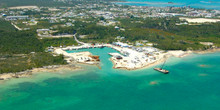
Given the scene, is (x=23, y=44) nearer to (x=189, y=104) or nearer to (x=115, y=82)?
(x=115, y=82)

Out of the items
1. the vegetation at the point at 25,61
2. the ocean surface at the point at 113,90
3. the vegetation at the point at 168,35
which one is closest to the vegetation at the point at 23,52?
the vegetation at the point at 25,61

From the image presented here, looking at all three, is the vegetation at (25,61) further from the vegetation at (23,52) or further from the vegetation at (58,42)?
the vegetation at (58,42)

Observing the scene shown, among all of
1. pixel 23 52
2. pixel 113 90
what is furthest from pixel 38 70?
pixel 113 90

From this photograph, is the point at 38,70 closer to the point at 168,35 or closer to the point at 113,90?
the point at 113,90

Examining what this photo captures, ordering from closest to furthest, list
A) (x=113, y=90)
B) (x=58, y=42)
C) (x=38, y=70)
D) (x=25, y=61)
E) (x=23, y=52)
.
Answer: (x=113, y=90), (x=38, y=70), (x=25, y=61), (x=23, y=52), (x=58, y=42)

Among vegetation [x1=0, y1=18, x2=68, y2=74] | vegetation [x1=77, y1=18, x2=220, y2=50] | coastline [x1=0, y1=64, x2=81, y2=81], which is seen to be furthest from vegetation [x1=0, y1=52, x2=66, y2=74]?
vegetation [x1=77, y1=18, x2=220, y2=50]

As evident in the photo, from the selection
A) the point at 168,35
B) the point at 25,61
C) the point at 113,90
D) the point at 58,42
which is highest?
the point at 168,35

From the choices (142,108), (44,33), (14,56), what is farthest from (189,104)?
(44,33)

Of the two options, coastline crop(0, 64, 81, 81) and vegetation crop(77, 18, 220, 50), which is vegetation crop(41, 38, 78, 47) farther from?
coastline crop(0, 64, 81, 81)
